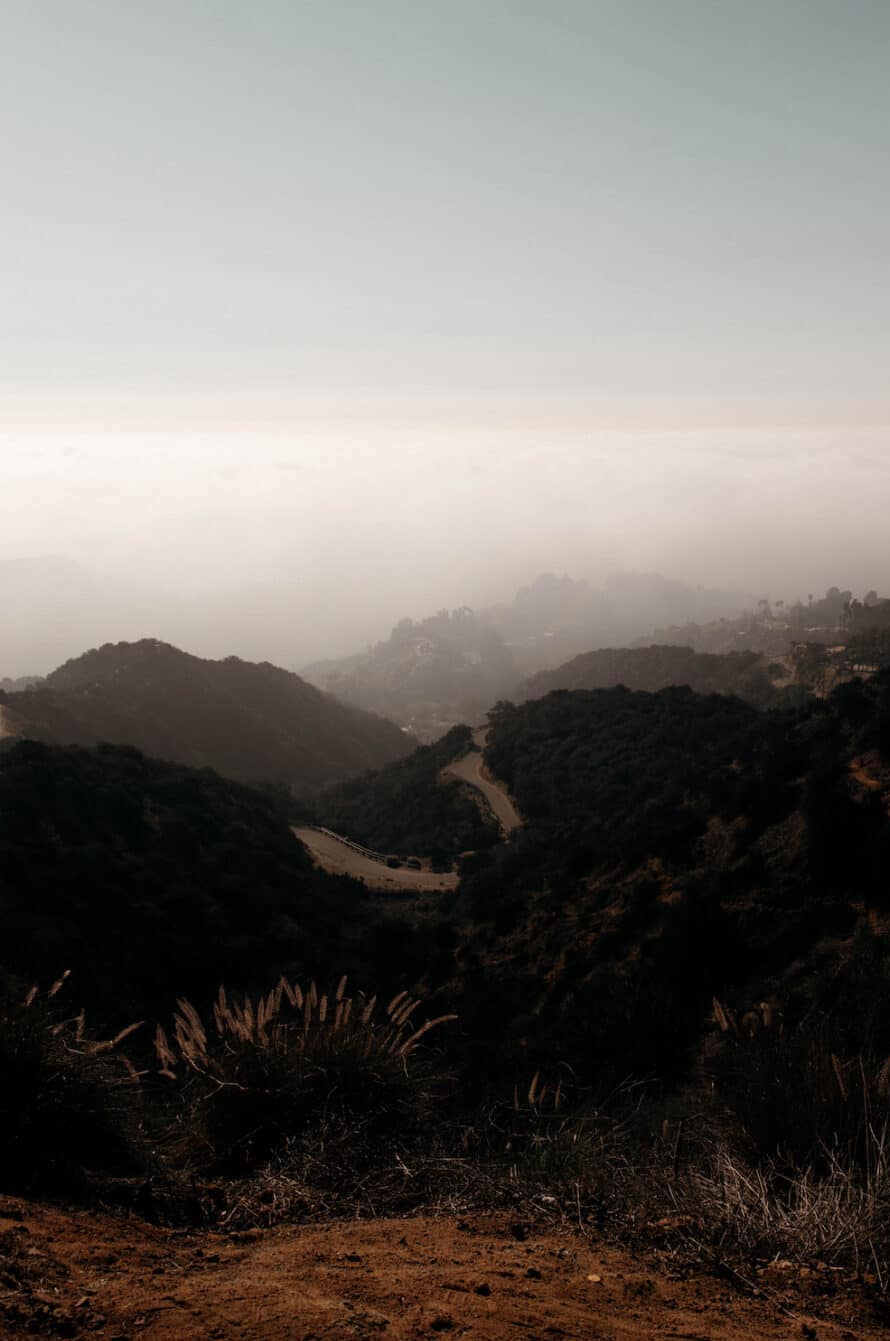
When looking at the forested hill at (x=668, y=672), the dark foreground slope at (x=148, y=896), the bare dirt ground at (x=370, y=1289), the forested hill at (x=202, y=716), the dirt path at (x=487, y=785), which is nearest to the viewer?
the bare dirt ground at (x=370, y=1289)

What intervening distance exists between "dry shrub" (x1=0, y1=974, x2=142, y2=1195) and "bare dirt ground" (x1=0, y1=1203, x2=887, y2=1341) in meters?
0.50

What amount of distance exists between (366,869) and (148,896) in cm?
1904

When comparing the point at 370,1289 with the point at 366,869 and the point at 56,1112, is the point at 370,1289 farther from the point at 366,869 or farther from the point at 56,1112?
the point at 366,869

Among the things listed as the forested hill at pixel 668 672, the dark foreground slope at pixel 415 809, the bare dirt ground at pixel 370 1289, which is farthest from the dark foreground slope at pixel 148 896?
the forested hill at pixel 668 672

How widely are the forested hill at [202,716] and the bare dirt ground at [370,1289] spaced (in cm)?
5400

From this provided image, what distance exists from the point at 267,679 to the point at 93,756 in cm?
5667

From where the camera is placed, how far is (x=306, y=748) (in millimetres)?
86188

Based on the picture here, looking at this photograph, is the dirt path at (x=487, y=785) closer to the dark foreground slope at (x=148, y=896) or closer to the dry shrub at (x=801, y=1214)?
the dark foreground slope at (x=148, y=896)

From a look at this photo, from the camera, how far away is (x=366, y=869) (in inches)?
1800

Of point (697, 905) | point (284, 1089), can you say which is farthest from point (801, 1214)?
point (697, 905)

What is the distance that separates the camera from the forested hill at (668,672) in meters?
81.1

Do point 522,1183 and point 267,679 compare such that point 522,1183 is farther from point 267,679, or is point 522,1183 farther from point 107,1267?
point 267,679

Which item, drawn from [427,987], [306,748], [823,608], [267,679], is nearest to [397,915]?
[427,987]

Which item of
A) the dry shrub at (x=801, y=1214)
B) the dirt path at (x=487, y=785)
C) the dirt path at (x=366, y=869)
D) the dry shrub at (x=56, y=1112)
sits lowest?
the dirt path at (x=366, y=869)
